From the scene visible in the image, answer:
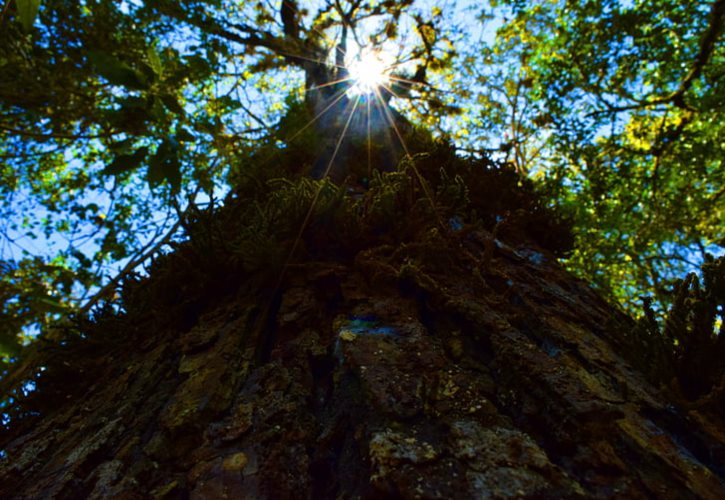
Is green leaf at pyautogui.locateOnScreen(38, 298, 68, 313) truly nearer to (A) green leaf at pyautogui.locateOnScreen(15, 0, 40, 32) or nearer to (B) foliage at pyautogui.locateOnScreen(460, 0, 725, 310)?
(A) green leaf at pyautogui.locateOnScreen(15, 0, 40, 32)

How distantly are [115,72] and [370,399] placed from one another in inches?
66.7

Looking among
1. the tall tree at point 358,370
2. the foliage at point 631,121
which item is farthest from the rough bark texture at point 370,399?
the foliage at point 631,121

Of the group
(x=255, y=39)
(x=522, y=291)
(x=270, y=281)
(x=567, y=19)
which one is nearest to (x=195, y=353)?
(x=270, y=281)

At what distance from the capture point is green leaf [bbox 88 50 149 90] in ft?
4.97

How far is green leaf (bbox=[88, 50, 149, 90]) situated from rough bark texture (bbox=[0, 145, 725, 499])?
0.94 metres

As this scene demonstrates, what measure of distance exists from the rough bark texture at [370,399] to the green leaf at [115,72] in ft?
3.09

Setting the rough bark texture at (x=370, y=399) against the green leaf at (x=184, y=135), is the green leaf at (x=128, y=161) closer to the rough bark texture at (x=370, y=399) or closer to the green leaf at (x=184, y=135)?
the green leaf at (x=184, y=135)

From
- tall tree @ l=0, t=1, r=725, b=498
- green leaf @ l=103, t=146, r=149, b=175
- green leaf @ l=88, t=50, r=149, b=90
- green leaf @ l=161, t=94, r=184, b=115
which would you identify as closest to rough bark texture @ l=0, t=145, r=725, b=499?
tall tree @ l=0, t=1, r=725, b=498

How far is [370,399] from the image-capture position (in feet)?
3.78

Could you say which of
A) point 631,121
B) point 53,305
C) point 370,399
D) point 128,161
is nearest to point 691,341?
point 370,399

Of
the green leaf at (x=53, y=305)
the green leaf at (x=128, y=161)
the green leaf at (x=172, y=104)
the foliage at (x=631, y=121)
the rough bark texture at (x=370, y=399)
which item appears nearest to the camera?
the rough bark texture at (x=370, y=399)

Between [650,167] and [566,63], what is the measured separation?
352cm

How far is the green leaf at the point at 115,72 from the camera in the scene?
1.51m

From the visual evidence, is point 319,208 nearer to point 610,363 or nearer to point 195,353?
point 195,353
